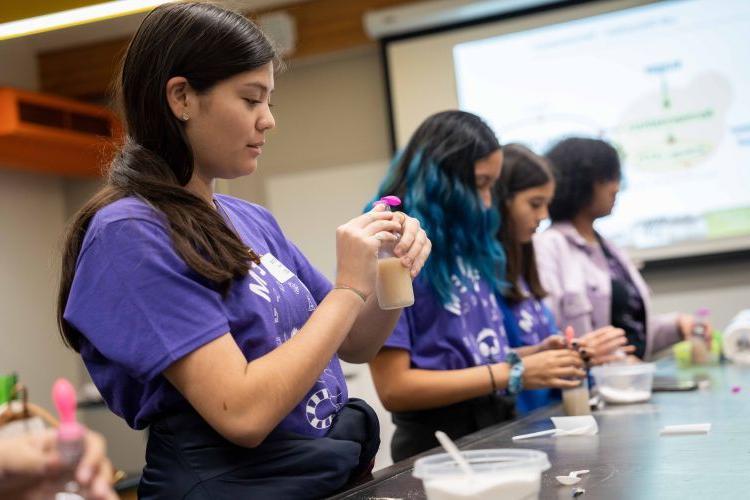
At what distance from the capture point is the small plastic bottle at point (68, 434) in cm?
79

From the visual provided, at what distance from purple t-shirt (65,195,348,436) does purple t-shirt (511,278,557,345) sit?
3.91ft

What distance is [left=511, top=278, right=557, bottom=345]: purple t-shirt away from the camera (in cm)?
245

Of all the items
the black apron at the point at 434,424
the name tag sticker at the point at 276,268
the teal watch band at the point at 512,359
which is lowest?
the black apron at the point at 434,424

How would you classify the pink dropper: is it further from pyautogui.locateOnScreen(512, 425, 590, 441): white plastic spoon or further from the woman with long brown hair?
pyautogui.locateOnScreen(512, 425, 590, 441): white plastic spoon

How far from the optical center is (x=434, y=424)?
6.88 ft

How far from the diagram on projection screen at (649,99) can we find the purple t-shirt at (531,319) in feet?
7.09

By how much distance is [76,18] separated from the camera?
83.8 inches

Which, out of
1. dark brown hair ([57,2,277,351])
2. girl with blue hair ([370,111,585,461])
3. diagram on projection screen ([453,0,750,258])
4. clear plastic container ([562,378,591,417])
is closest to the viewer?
dark brown hair ([57,2,277,351])

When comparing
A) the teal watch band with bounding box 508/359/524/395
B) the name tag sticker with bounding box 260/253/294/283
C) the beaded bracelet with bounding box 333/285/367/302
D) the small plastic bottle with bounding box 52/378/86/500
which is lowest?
the teal watch band with bounding box 508/359/524/395

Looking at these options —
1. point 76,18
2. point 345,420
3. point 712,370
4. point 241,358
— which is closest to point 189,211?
point 241,358

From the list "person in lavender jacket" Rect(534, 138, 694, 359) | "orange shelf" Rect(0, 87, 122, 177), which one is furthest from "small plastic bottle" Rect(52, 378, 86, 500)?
"orange shelf" Rect(0, 87, 122, 177)

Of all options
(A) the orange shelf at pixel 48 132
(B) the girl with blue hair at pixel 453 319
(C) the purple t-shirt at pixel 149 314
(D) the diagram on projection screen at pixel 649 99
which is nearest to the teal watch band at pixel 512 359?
(B) the girl with blue hair at pixel 453 319

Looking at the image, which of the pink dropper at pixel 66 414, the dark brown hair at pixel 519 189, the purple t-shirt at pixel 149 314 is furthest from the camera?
the dark brown hair at pixel 519 189

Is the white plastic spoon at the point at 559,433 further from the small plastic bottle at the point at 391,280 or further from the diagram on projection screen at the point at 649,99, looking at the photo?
the diagram on projection screen at the point at 649,99
